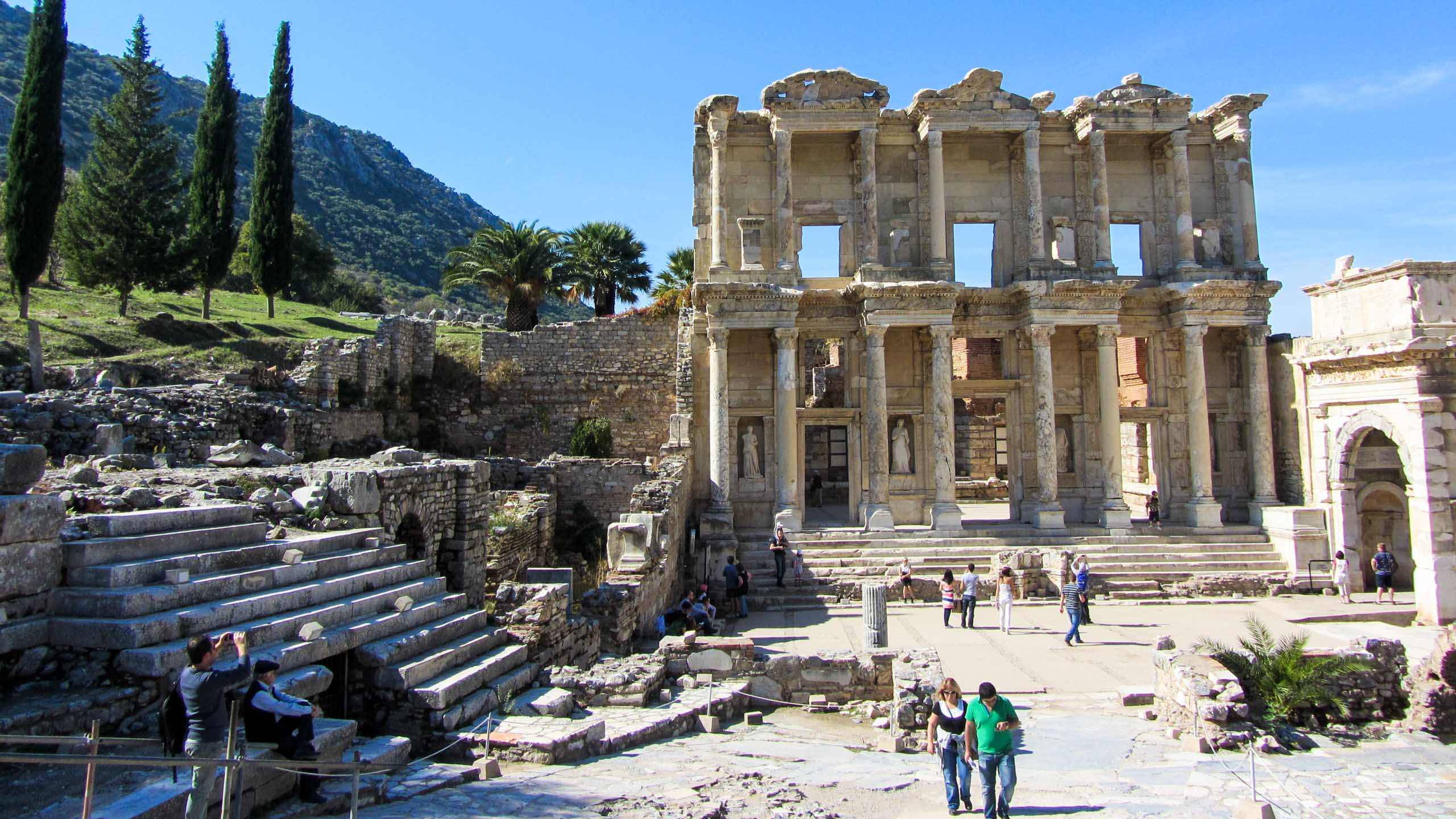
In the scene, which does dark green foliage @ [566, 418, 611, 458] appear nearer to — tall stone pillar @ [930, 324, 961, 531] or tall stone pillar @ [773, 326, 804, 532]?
tall stone pillar @ [773, 326, 804, 532]

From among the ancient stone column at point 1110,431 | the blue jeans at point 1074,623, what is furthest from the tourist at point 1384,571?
the blue jeans at point 1074,623

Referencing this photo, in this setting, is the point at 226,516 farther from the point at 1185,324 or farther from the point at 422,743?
the point at 1185,324

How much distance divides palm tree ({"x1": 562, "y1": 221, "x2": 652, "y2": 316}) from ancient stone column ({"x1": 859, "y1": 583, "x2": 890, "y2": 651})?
71.0 feet

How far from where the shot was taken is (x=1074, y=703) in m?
11.5

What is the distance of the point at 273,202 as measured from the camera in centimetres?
3372

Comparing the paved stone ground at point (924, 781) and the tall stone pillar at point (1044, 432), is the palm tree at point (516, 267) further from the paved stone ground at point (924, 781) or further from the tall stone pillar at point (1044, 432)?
the paved stone ground at point (924, 781)

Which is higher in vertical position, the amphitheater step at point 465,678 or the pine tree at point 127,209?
the pine tree at point 127,209

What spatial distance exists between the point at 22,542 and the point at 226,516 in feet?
8.24

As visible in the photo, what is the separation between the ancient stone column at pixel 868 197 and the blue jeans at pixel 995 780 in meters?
16.7

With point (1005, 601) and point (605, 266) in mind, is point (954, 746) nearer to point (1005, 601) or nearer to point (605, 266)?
point (1005, 601)

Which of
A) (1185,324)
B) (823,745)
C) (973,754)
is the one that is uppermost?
(1185,324)

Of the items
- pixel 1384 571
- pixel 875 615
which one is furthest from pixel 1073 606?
pixel 1384 571

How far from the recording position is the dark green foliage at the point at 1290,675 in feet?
34.1

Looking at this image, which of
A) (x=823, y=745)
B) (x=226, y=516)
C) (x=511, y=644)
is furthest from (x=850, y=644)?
(x=226, y=516)
